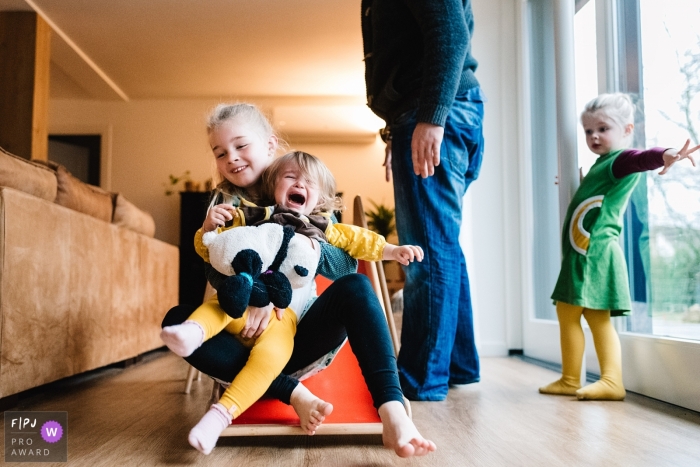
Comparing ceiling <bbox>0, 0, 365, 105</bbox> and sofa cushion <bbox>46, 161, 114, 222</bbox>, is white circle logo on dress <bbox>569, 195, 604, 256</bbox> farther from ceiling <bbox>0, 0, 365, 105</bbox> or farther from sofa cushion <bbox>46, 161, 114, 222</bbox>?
ceiling <bbox>0, 0, 365, 105</bbox>

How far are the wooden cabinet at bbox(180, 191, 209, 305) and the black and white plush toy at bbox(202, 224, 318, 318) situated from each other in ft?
15.4

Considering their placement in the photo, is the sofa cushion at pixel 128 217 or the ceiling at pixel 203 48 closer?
the sofa cushion at pixel 128 217

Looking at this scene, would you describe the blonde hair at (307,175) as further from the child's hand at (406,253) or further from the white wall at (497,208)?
the white wall at (497,208)

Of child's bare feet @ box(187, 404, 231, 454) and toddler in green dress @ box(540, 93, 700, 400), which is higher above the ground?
toddler in green dress @ box(540, 93, 700, 400)

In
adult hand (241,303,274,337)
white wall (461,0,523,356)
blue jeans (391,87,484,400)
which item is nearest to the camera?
adult hand (241,303,274,337)

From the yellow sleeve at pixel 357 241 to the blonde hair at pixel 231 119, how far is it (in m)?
0.24

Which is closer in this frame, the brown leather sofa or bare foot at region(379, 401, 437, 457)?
bare foot at region(379, 401, 437, 457)

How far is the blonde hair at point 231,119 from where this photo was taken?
1.46m

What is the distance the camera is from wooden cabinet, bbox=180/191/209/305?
599 centimetres

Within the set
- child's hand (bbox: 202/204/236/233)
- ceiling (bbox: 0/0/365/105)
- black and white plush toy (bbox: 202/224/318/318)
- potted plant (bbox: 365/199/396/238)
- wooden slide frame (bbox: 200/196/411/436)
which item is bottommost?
wooden slide frame (bbox: 200/196/411/436)

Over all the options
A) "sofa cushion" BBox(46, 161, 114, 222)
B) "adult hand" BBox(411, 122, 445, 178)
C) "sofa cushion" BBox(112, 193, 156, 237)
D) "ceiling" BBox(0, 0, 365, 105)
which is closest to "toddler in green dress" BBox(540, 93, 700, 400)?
"adult hand" BBox(411, 122, 445, 178)

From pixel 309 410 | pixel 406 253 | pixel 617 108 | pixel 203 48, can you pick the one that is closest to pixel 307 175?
pixel 406 253

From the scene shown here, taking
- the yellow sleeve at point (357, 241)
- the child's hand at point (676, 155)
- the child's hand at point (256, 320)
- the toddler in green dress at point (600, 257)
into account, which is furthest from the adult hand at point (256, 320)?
the child's hand at point (676, 155)

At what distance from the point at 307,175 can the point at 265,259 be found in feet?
0.85
